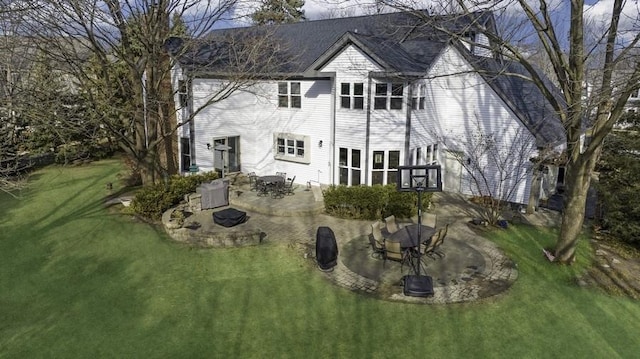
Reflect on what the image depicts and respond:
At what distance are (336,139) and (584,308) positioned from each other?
12.5 m

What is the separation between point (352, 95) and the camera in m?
19.5

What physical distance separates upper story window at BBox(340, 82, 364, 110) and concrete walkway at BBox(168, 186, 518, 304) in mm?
4497

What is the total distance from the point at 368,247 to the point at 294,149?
369 inches

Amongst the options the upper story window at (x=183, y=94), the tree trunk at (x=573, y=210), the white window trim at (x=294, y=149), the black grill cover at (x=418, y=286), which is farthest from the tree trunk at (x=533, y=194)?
the upper story window at (x=183, y=94)

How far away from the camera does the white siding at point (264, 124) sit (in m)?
21.6

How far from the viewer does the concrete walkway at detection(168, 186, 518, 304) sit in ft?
39.1

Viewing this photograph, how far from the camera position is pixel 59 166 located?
28641 millimetres

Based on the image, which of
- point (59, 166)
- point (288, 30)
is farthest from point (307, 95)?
point (59, 166)

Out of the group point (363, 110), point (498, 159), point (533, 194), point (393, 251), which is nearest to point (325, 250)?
point (393, 251)

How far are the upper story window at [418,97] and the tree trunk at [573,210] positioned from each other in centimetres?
798

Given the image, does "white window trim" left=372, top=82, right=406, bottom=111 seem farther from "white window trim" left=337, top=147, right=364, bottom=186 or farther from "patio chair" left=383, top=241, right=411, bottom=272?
"patio chair" left=383, top=241, right=411, bottom=272

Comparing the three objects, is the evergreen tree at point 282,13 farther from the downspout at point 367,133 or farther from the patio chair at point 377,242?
the patio chair at point 377,242

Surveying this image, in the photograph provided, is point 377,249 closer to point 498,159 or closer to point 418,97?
point 418,97

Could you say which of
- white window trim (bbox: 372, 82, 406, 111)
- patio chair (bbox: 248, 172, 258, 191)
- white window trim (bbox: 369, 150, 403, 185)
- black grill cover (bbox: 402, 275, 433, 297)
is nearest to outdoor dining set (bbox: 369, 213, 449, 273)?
black grill cover (bbox: 402, 275, 433, 297)
